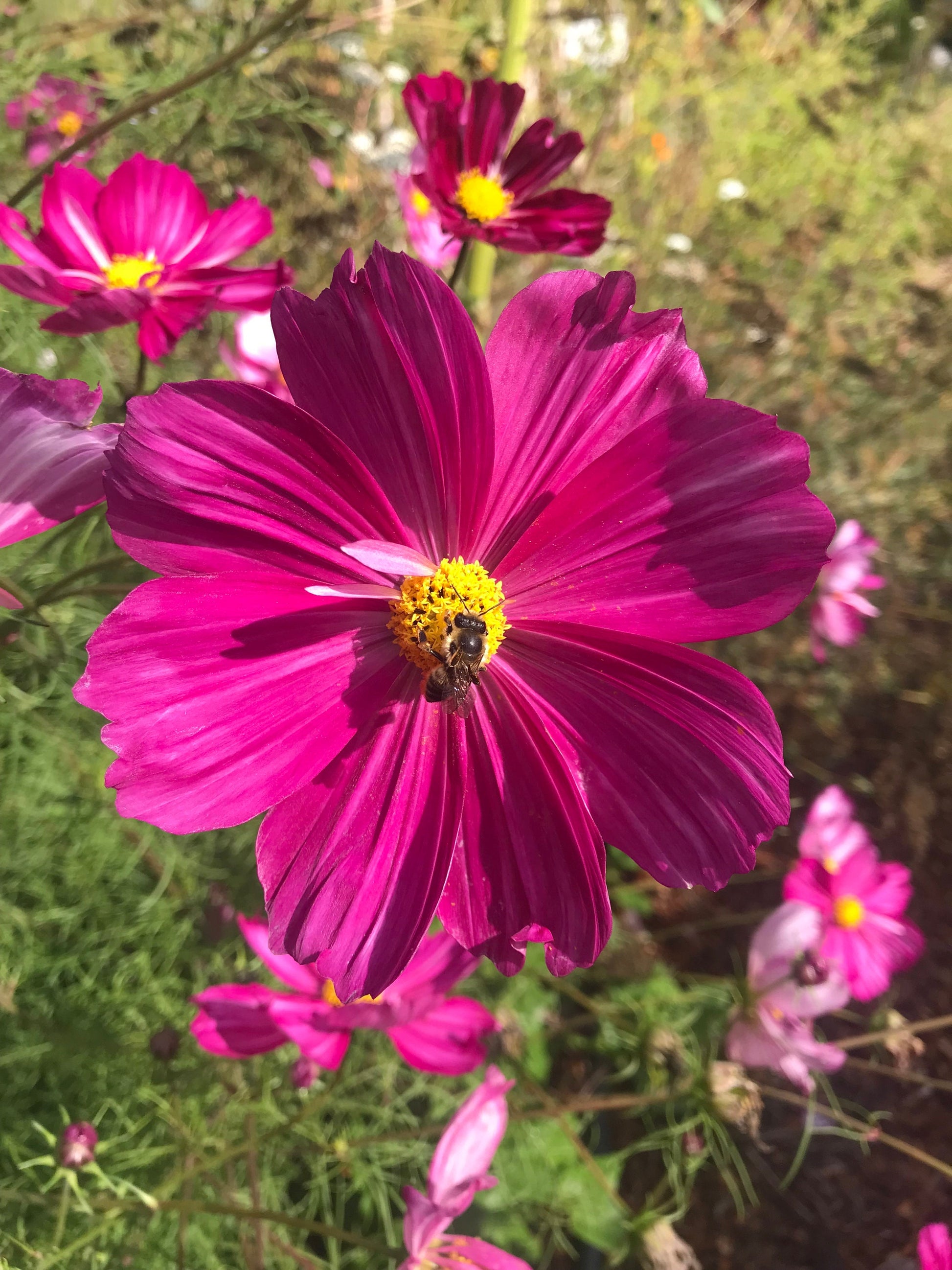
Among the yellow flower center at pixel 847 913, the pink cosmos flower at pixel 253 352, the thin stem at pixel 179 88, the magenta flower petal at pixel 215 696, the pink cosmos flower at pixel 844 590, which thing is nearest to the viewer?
the magenta flower petal at pixel 215 696

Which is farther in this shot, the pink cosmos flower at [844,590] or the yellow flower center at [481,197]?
the pink cosmos flower at [844,590]

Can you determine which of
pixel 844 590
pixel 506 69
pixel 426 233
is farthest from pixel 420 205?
pixel 844 590

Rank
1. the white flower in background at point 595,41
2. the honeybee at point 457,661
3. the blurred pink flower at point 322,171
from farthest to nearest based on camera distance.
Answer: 1. the white flower in background at point 595,41
2. the blurred pink flower at point 322,171
3. the honeybee at point 457,661

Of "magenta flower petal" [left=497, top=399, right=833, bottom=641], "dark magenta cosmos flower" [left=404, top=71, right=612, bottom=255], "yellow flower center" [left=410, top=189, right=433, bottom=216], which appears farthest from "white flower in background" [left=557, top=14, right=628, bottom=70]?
"magenta flower petal" [left=497, top=399, right=833, bottom=641]

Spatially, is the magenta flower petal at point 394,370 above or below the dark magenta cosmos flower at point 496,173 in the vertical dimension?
below

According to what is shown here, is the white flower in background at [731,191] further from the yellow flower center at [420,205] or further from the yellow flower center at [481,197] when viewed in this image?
the yellow flower center at [481,197]

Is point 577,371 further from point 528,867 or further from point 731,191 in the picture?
point 731,191

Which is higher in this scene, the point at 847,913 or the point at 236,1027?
the point at 847,913

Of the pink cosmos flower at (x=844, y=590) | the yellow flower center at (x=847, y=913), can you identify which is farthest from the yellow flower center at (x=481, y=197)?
the yellow flower center at (x=847, y=913)
